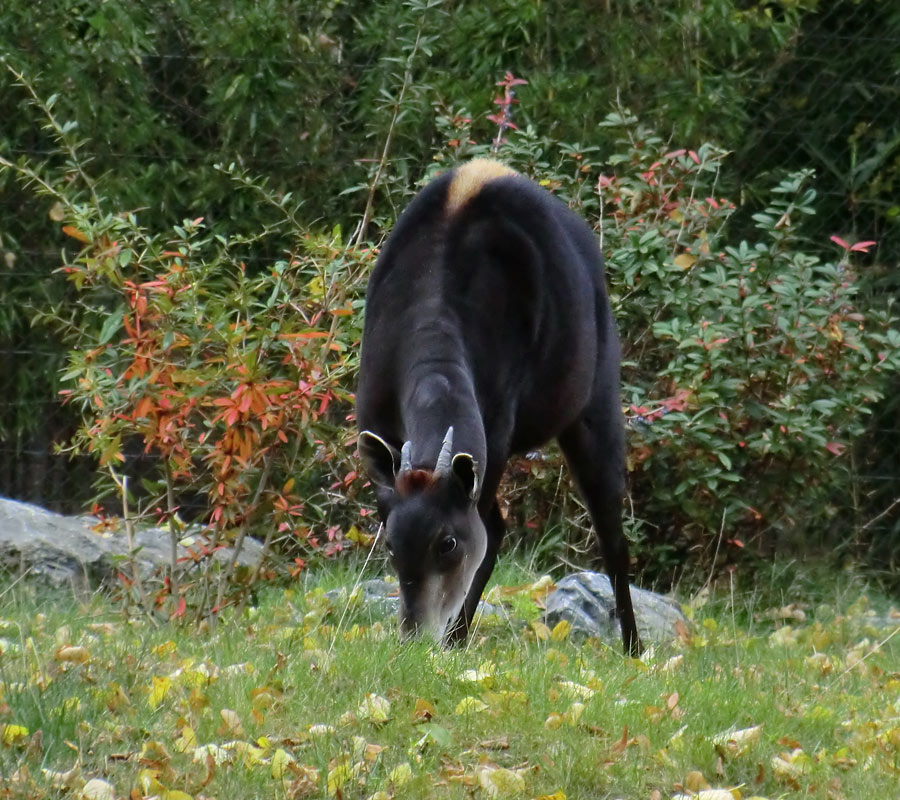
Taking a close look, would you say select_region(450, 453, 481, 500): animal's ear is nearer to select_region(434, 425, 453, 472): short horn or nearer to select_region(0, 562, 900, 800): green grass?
select_region(434, 425, 453, 472): short horn

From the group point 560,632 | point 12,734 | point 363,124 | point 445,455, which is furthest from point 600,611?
point 363,124

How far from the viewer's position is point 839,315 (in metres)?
6.62

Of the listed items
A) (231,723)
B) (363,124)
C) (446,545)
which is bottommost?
(231,723)

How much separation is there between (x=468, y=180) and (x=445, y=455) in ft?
4.40

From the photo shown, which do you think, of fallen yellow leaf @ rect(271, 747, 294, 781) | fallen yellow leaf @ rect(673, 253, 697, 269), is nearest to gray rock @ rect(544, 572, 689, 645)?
fallen yellow leaf @ rect(673, 253, 697, 269)

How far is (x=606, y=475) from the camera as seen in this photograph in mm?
5371

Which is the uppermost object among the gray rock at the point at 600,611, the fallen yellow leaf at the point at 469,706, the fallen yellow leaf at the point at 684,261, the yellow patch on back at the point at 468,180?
the yellow patch on back at the point at 468,180

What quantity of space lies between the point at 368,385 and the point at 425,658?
1189mm

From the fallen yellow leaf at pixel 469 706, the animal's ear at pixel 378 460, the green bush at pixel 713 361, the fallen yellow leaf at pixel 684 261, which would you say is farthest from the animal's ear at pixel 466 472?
the fallen yellow leaf at pixel 684 261

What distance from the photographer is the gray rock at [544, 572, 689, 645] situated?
215 inches

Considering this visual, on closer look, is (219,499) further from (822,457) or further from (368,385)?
(822,457)

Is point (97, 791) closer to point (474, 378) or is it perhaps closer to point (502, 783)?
point (502, 783)

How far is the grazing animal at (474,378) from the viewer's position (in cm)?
413

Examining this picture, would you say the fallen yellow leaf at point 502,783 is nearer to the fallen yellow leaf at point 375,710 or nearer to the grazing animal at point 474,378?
the fallen yellow leaf at point 375,710
